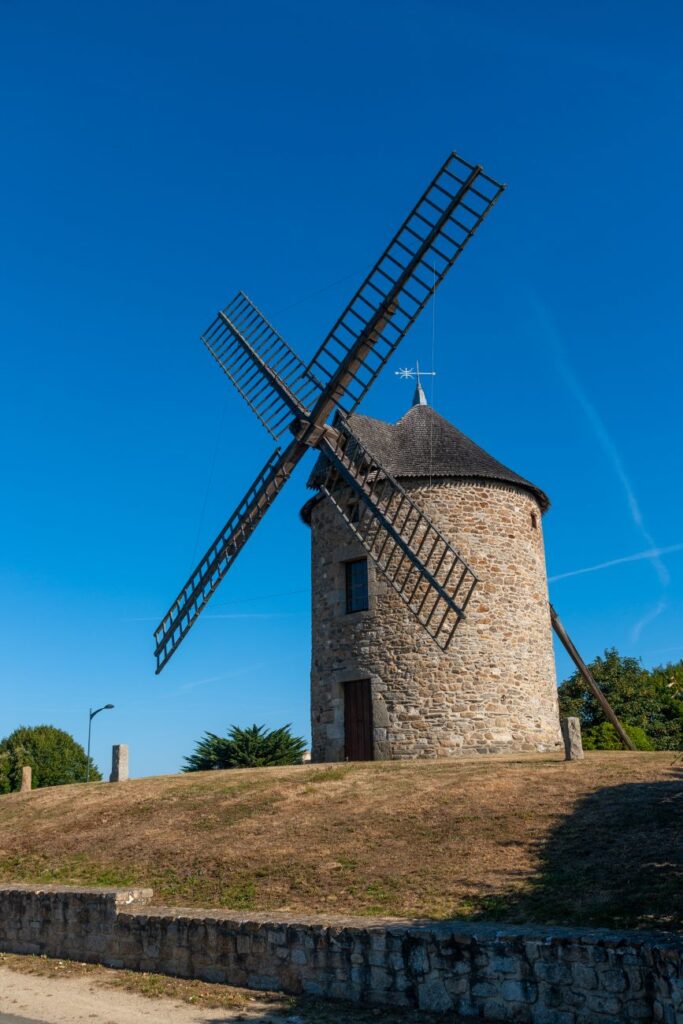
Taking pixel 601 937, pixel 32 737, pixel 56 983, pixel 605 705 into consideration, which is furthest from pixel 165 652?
pixel 32 737

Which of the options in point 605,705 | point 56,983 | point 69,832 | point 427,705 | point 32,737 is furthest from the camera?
point 32,737

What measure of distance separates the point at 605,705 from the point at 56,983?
16.9 meters

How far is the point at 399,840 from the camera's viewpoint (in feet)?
37.3

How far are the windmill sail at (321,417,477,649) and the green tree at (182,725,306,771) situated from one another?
702 centimetres

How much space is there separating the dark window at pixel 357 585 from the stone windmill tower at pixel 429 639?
0.03 m

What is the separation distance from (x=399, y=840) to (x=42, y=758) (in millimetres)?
26092

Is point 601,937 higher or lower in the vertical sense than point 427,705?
lower

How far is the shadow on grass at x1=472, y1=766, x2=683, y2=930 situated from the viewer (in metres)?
8.12

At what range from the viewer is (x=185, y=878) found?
11.5 metres

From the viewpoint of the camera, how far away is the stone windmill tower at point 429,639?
61.8 feet

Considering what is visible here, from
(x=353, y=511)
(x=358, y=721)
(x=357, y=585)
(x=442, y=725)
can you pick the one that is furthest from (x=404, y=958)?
(x=357, y=585)

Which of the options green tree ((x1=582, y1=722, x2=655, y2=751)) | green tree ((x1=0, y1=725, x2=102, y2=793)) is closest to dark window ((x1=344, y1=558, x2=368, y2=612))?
green tree ((x1=582, y1=722, x2=655, y2=751))

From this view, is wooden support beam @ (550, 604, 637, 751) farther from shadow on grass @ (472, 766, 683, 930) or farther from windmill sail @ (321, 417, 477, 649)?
shadow on grass @ (472, 766, 683, 930)

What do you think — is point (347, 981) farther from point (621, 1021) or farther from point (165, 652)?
point (165, 652)
